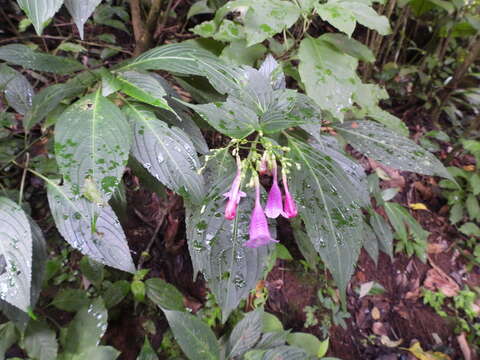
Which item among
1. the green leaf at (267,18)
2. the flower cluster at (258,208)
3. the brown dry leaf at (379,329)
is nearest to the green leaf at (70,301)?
the flower cluster at (258,208)

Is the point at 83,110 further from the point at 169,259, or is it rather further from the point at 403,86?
the point at 403,86

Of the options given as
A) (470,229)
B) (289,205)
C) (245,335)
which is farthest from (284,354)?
(470,229)

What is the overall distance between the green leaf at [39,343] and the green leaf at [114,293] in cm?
30

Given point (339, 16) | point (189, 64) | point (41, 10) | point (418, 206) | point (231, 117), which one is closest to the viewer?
point (41, 10)

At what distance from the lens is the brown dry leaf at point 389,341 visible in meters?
2.17

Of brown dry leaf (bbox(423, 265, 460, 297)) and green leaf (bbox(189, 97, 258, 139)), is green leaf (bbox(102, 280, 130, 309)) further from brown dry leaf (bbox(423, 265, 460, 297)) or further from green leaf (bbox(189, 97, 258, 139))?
brown dry leaf (bbox(423, 265, 460, 297))

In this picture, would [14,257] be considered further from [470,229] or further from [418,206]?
[470,229]

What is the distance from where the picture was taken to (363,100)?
1471mm

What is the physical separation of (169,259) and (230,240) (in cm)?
137

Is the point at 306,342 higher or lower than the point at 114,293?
lower

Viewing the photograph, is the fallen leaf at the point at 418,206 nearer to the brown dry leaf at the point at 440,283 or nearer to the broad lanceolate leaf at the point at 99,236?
the brown dry leaf at the point at 440,283

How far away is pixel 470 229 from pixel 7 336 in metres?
3.22

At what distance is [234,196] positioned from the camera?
0.91 m

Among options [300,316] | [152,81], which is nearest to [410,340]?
[300,316]
